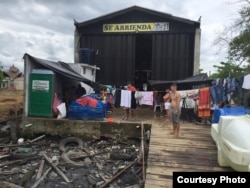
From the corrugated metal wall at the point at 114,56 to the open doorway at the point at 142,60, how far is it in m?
1.10

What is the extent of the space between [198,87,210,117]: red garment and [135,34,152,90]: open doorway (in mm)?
6780

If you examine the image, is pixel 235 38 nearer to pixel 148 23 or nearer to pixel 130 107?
pixel 148 23

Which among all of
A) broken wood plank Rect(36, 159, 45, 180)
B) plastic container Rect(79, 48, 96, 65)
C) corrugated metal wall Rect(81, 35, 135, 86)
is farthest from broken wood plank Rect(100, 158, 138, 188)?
plastic container Rect(79, 48, 96, 65)

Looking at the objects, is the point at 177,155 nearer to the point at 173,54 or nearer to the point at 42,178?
the point at 42,178

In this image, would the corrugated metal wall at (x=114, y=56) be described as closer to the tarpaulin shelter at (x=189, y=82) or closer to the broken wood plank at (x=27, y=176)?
the tarpaulin shelter at (x=189, y=82)

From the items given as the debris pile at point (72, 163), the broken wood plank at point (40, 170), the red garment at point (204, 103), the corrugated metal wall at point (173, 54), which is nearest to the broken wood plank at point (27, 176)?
the debris pile at point (72, 163)

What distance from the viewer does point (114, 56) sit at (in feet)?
54.4

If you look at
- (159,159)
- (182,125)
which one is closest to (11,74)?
(182,125)

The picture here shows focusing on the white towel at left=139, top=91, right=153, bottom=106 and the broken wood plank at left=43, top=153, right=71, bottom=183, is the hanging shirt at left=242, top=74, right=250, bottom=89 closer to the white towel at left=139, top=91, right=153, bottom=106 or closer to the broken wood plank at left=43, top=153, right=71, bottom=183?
the white towel at left=139, top=91, right=153, bottom=106

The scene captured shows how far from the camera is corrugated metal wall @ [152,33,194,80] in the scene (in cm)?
1580

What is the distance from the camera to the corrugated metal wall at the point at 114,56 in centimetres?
1644

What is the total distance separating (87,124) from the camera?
10.9 meters

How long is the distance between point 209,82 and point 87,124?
5102 millimetres

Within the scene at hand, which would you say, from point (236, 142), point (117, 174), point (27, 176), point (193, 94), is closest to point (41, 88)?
point (27, 176)
